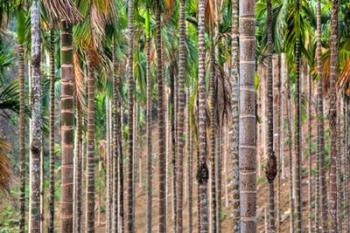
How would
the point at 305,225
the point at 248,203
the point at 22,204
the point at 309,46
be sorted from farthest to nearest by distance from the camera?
the point at 305,225 → the point at 309,46 → the point at 22,204 → the point at 248,203

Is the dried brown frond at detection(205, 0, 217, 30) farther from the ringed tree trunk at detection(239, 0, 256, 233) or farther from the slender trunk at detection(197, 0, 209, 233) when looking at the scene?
the ringed tree trunk at detection(239, 0, 256, 233)

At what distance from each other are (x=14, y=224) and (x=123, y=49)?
2016cm

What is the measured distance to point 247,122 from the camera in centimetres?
671

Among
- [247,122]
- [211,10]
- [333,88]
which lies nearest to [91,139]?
[211,10]

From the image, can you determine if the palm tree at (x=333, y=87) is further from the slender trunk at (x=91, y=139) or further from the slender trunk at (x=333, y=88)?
the slender trunk at (x=91, y=139)

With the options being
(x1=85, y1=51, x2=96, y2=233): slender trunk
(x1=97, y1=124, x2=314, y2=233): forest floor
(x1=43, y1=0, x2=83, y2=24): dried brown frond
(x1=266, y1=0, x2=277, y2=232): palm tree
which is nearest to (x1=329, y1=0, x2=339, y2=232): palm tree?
(x1=266, y1=0, x2=277, y2=232): palm tree

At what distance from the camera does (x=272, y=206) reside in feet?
42.4

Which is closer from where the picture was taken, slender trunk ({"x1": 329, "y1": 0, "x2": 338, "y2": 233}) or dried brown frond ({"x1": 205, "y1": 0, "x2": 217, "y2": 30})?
dried brown frond ({"x1": 205, "y1": 0, "x2": 217, "y2": 30})

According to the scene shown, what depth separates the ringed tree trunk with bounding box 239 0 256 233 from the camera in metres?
6.60

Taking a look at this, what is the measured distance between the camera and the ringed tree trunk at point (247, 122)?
660 cm

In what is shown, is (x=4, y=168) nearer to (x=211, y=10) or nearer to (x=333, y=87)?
(x=211, y=10)

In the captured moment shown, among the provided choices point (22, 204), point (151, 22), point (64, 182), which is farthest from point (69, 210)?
point (151, 22)

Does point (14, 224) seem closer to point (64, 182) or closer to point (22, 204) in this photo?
point (22, 204)

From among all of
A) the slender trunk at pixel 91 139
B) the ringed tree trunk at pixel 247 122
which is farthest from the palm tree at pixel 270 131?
the slender trunk at pixel 91 139
